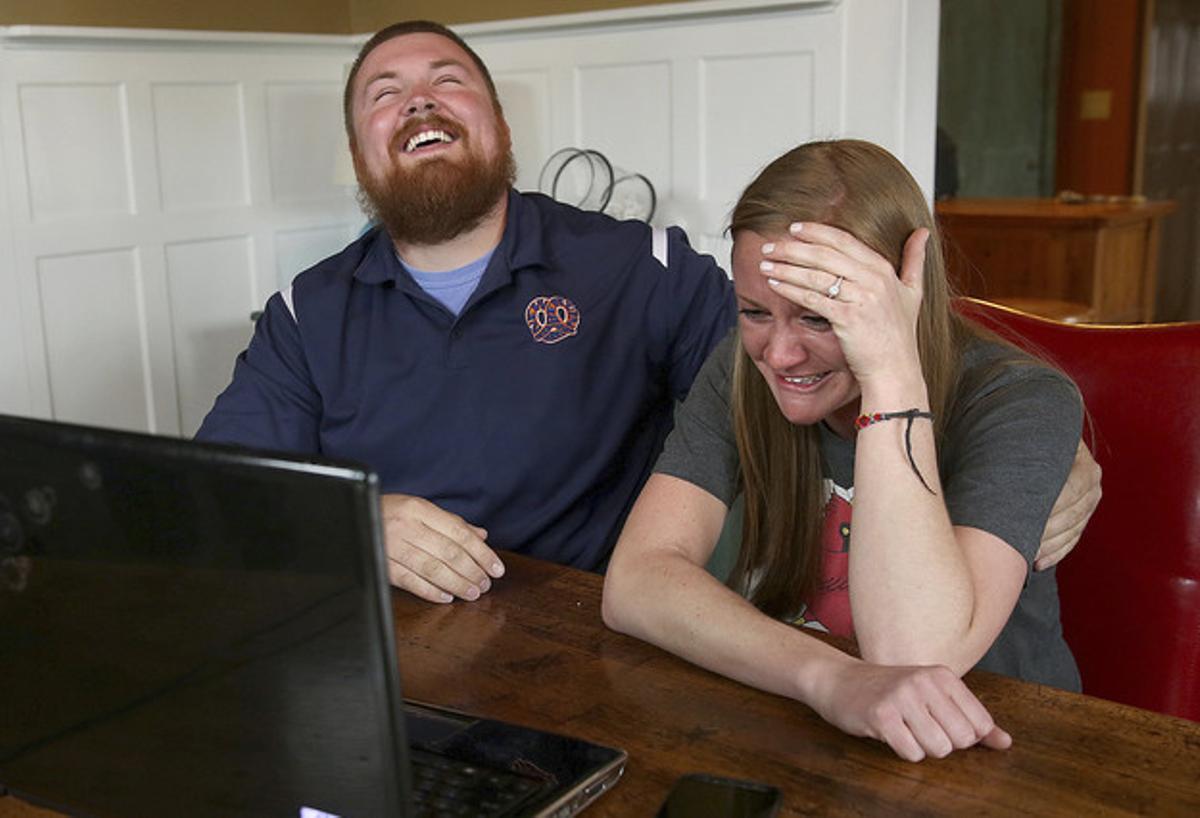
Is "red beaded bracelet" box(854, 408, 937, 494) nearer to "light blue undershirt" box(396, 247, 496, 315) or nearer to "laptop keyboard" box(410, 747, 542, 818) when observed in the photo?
"laptop keyboard" box(410, 747, 542, 818)

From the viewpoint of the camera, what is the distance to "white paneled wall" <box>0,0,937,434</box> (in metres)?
3.20

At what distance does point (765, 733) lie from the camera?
1.08 metres

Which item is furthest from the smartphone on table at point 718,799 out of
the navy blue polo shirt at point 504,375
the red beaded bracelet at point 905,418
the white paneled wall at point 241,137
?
the white paneled wall at point 241,137

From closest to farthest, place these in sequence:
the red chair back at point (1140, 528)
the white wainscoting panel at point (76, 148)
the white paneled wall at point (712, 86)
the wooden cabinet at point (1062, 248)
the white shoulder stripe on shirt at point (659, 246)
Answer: the red chair back at point (1140, 528), the white shoulder stripe on shirt at point (659, 246), the white paneled wall at point (712, 86), the white wainscoting panel at point (76, 148), the wooden cabinet at point (1062, 248)

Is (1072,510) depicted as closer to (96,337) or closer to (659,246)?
(659,246)

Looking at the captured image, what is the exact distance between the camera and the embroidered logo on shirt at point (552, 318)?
2004mm

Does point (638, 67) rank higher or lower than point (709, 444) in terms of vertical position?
higher

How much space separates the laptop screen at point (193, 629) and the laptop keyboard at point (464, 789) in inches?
6.7

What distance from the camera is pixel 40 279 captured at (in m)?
3.55

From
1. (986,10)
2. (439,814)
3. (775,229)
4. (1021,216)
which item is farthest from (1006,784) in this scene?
(986,10)

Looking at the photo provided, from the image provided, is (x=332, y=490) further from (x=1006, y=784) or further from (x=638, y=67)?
(x=638, y=67)

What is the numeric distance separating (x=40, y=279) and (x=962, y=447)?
2.94 meters

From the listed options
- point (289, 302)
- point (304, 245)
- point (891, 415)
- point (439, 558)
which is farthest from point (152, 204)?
point (891, 415)

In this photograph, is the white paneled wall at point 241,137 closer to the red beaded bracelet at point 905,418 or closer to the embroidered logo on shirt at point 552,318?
the embroidered logo on shirt at point 552,318
